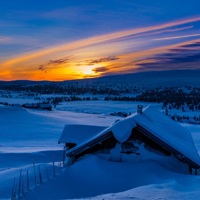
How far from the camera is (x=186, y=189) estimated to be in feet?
20.9

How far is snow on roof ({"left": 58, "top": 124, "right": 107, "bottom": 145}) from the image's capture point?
10547mm

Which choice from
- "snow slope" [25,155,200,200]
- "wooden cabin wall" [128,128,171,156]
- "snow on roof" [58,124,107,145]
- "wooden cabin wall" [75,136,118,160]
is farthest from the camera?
"snow on roof" [58,124,107,145]

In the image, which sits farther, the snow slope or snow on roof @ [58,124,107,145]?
snow on roof @ [58,124,107,145]

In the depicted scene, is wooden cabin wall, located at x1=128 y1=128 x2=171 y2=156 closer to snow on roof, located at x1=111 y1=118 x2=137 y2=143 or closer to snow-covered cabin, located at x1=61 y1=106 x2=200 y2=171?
snow-covered cabin, located at x1=61 y1=106 x2=200 y2=171

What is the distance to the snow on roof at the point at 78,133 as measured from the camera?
10547 millimetres

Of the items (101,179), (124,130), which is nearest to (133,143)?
(124,130)

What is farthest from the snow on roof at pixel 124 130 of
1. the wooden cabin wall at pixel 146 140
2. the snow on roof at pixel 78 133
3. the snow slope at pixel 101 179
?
the snow on roof at pixel 78 133

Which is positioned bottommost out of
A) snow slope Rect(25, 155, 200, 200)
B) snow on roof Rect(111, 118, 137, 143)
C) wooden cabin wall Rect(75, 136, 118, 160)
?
snow slope Rect(25, 155, 200, 200)

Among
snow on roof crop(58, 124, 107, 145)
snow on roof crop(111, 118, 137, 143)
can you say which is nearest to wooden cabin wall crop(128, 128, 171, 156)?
snow on roof crop(111, 118, 137, 143)

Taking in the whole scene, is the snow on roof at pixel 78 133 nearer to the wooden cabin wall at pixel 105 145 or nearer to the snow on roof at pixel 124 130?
the wooden cabin wall at pixel 105 145

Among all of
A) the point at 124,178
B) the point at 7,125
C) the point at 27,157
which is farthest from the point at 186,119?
the point at 124,178

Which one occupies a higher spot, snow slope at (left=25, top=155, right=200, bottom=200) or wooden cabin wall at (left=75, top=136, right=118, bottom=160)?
wooden cabin wall at (left=75, top=136, right=118, bottom=160)

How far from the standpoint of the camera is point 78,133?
10820 mm

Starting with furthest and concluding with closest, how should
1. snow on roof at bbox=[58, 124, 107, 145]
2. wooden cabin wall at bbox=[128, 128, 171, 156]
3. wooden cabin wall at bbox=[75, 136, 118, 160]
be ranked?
snow on roof at bbox=[58, 124, 107, 145] < wooden cabin wall at bbox=[75, 136, 118, 160] < wooden cabin wall at bbox=[128, 128, 171, 156]
